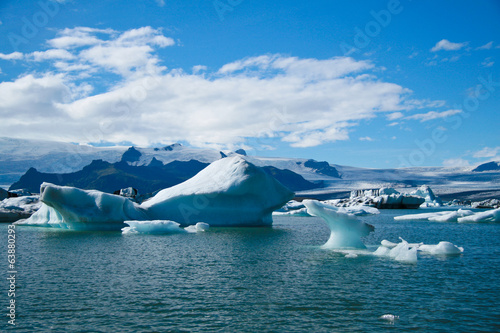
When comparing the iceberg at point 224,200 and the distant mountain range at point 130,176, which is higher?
the distant mountain range at point 130,176

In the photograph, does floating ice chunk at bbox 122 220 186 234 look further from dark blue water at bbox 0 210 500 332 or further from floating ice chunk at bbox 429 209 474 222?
floating ice chunk at bbox 429 209 474 222

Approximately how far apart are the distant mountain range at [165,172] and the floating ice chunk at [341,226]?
65839 mm

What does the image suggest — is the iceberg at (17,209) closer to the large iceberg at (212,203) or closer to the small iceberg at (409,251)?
the large iceberg at (212,203)

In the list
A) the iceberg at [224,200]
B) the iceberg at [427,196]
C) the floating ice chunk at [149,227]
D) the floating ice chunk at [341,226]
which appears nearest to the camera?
the floating ice chunk at [341,226]

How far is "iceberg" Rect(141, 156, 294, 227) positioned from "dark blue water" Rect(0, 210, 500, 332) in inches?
430

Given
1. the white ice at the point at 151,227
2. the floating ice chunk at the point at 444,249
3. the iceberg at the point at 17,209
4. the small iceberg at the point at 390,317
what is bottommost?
the small iceberg at the point at 390,317

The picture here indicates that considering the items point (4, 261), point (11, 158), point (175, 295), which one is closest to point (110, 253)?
point (4, 261)

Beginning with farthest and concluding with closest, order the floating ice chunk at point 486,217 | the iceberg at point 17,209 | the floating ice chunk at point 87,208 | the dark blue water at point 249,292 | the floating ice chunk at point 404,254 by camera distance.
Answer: the iceberg at point 17,209 < the floating ice chunk at point 486,217 < the floating ice chunk at point 87,208 < the floating ice chunk at point 404,254 < the dark blue water at point 249,292

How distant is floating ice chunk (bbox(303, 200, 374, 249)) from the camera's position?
13992mm

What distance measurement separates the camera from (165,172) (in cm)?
12038

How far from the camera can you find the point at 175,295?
848 cm

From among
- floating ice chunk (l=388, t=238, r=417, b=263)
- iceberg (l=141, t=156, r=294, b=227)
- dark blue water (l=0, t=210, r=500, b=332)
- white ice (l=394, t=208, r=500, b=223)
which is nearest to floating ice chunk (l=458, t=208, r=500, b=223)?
white ice (l=394, t=208, r=500, b=223)

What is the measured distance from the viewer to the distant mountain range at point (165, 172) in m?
74.8

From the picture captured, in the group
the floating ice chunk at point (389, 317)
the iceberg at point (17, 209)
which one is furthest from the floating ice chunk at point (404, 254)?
the iceberg at point (17, 209)
